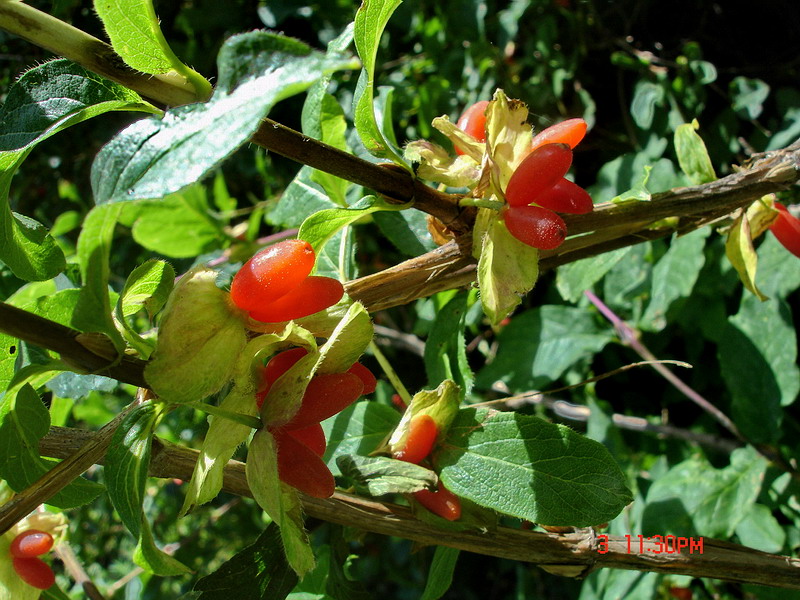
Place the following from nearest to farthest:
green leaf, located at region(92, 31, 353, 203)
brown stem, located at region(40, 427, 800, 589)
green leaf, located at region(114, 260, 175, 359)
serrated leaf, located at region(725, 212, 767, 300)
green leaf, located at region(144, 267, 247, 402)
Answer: green leaf, located at region(92, 31, 353, 203), green leaf, located at region(144, 267, 247, 402), green leaf, located at region(114, 260, 175, 359), brown stem, located at region(40, 427, 800, 589), serrated leaf, located at region(725, 212, 767, 300)

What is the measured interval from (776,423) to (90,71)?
1.29 m

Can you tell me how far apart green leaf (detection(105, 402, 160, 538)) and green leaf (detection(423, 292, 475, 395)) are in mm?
419

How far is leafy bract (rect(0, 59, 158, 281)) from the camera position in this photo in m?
0.57

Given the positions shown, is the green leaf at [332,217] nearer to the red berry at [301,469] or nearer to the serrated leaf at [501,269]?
the serrated leaf at [501,269]

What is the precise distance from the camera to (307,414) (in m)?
0.59

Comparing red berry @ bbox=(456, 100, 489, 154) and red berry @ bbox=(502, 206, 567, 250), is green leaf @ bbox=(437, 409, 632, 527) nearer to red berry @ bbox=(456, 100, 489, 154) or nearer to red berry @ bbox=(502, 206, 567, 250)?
red berry @ bbox=(502, 206, 567, 250)

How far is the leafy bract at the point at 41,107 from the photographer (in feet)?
1.86

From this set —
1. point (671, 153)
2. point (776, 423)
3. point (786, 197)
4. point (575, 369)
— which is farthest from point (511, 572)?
point (786, 197)

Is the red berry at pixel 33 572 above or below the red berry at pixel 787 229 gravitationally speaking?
below

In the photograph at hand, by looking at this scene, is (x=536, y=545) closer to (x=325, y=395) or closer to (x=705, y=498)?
(x=325, y=395)

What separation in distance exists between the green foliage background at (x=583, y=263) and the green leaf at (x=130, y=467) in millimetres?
334

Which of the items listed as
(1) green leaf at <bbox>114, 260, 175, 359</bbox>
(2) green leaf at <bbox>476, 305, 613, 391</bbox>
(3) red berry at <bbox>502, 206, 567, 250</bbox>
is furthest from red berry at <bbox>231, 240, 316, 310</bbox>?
(2) green leaf at <bbox>476, 305, 613, 391</bbox>

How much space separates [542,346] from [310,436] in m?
0.95
